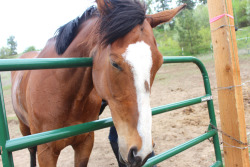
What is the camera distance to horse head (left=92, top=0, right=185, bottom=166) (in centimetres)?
86

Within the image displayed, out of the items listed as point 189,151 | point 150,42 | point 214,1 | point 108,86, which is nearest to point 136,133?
point 108,86

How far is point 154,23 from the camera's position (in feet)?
4.19

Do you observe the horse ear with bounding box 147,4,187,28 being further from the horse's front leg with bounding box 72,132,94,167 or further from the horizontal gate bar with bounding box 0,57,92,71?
the horse's front leg with bounding box 72,132,94,167

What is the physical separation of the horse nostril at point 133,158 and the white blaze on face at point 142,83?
0.06 ft

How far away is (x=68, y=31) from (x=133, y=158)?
3.62ft

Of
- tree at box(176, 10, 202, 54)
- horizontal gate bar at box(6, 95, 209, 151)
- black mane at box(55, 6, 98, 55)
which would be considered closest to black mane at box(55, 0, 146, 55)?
black mane at box(55, 6, 98, 55)

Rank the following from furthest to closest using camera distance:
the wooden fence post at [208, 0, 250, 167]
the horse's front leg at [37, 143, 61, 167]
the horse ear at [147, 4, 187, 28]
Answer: the wooden fence post at [208, 0, 250, 167] → the horse's front leg at [37, 143, 61, 167] → the horse ear at [147, 4, 187, 28]

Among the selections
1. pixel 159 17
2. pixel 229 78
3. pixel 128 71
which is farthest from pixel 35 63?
pixel 229 78

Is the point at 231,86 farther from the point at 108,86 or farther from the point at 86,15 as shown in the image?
the point at 86,15

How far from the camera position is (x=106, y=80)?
100 centimetres

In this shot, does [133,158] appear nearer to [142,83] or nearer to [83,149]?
[142,83]

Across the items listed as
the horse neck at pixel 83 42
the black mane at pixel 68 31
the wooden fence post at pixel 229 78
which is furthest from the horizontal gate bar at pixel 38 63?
the wooden fence post at pixel 229 78

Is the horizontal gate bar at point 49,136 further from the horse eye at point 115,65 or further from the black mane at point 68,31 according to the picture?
the black mane at point 68,31

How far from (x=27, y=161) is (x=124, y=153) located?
3.28 m
